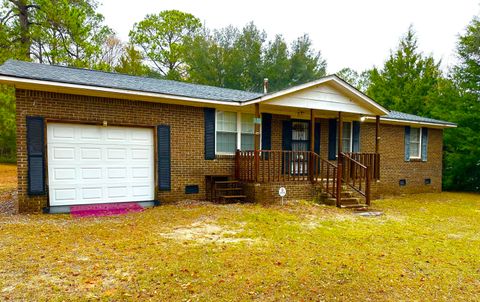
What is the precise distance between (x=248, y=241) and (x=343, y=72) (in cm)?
3670

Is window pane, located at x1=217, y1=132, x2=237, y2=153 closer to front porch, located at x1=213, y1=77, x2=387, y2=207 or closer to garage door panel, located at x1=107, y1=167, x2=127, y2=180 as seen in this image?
front porch, located at x1=213, y1=77, x2=387, y2=207

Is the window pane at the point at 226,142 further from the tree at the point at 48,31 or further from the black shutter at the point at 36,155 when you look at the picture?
the tree at the point at 48,31

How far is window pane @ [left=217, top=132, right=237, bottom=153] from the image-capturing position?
9.66 m

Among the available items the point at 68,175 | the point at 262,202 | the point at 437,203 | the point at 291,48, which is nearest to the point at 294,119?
the point at 262,202

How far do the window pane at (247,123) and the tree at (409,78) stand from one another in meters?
14.1

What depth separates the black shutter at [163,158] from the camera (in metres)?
8.55

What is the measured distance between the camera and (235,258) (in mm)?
4438

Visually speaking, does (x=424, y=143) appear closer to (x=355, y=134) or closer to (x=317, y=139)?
(x=355, y=134)

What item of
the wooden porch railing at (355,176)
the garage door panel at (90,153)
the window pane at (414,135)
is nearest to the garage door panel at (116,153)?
the garage door panel at (90,153)

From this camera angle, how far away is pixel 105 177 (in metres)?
7.94

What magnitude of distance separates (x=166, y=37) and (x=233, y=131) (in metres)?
24.2

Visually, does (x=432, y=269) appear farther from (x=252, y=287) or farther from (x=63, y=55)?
(x=63, y=55)

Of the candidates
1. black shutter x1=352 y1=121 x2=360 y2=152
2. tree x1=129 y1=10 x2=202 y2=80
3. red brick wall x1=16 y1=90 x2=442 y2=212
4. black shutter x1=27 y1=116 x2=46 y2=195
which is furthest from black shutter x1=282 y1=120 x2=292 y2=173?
tree x1=129 y1=10 x2=202 y2=80

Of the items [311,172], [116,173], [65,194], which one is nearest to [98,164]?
[116,173]
